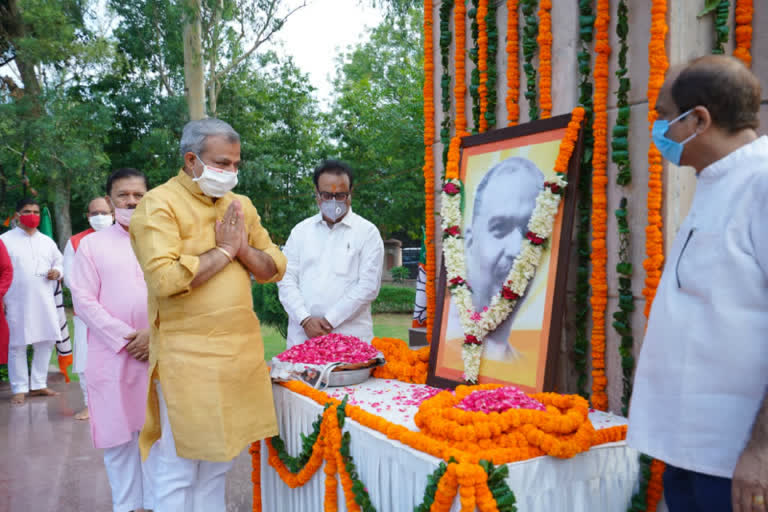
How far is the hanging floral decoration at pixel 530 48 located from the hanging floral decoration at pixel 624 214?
0.47m

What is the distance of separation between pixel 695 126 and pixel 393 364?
2.10 meters

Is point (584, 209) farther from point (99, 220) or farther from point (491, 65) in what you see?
point (99, 220)

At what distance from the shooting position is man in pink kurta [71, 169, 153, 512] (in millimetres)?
3342

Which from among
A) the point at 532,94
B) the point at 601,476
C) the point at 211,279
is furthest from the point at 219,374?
the point at 532,94

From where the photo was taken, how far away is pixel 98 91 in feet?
48.4

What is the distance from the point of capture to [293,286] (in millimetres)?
4211

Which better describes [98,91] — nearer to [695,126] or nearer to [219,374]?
[219,374]

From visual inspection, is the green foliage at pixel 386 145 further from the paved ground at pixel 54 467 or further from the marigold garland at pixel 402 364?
the marigold garland at pixel 402 364

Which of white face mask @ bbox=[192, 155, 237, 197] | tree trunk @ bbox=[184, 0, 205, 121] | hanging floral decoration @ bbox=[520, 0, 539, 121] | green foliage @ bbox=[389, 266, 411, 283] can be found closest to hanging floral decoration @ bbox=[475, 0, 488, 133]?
hanging floral decoration @ bbox=[520, 0, 539, 121]

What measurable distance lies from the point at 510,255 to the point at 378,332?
34.5ft

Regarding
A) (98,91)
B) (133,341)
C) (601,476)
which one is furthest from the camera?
(98,91)

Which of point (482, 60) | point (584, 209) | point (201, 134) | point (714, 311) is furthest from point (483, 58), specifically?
point (714, 311)

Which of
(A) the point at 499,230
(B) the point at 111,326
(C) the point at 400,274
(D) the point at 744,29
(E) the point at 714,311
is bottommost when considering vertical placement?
(C) the point at 400,274

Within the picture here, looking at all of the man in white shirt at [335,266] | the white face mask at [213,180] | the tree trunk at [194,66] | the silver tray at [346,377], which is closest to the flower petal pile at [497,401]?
the silver tray at [346,377]
